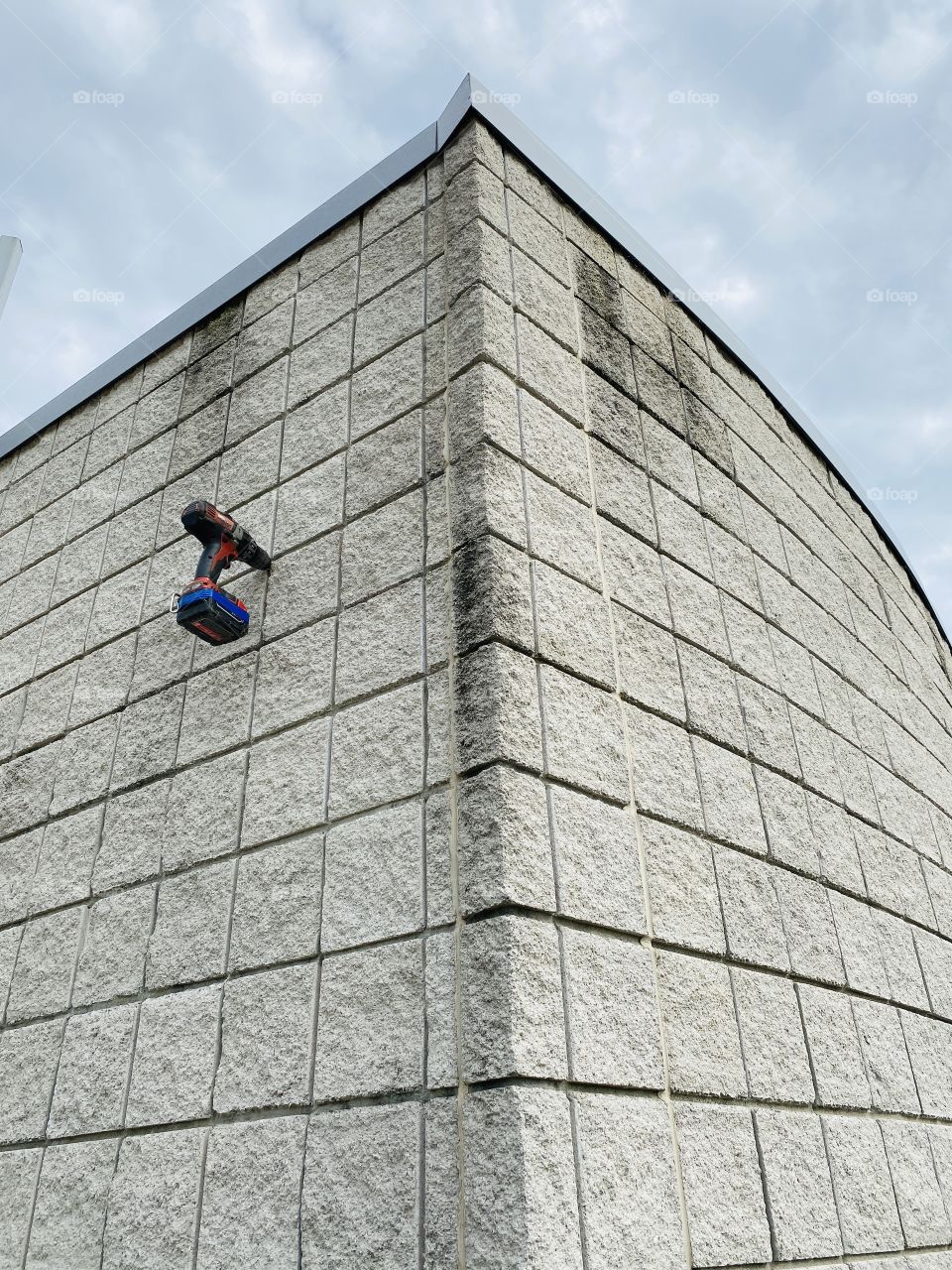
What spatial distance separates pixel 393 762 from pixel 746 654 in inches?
53.3

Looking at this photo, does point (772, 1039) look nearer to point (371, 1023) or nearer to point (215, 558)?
point (371, 1023)

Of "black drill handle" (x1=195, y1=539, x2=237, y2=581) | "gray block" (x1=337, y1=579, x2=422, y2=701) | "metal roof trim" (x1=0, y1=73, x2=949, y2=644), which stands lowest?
"gray block" (x1=337, y1=579, x2=422, y2=701)

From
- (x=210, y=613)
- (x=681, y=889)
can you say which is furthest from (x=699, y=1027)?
(x=210, y=613)

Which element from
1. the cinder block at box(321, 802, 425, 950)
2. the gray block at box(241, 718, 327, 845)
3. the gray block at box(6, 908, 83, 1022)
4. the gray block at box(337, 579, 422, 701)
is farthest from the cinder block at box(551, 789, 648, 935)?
the gray block at box(6, 908, 83, 1022)

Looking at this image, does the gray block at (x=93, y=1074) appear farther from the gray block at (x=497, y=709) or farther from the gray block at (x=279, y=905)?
the gray block at (x=497, y=709)

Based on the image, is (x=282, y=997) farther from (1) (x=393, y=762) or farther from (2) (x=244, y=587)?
(2) (x=244, y=587)

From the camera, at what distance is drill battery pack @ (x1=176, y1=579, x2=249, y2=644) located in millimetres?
2463

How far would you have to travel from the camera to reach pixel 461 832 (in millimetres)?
1807

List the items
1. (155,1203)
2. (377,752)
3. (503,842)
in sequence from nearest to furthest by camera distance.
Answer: (503,842) → (155,1203) → (377,752)

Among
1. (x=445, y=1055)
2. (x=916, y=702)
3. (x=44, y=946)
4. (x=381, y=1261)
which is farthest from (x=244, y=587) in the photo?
(x=916, y=702)

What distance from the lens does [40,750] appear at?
306 cm

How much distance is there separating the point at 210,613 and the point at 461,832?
3.46ft

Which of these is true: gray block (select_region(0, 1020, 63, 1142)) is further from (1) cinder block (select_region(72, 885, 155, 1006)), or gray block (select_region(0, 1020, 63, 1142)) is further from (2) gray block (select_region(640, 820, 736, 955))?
(2) gray block (select_region(640, 820, 736, 955))

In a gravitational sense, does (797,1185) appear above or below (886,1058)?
below
